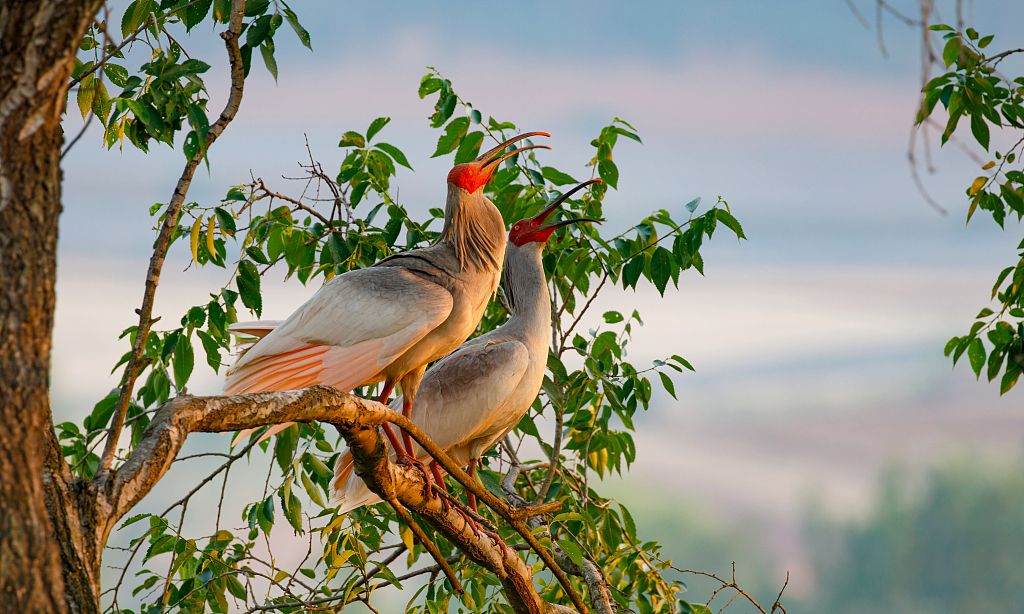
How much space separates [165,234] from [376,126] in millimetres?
1614

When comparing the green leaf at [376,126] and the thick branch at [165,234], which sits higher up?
the green leaf at [376,126]

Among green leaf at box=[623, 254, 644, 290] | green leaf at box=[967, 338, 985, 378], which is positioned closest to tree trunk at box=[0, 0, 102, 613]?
green leaf at box=[623, 254, 644, 290]

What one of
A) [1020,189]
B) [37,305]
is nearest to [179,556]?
[37,305]

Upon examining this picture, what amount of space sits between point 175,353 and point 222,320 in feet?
0.62

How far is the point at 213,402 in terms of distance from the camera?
1.19 metres

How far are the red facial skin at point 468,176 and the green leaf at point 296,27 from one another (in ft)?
2.50

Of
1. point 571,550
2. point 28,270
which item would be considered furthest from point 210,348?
point 28,270

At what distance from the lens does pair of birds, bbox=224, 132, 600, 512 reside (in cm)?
219

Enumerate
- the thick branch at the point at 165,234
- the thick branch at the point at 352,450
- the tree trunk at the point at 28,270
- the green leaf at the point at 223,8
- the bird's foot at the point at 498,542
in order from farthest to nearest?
the bird's foot at the point at 498,542 < the green leaf at the point at 223,8 < the thick branch at the point at 165,234 < the thick branch at the point at 352,450 < the tree trunk at the point at 28,270

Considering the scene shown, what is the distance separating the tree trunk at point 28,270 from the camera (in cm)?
83

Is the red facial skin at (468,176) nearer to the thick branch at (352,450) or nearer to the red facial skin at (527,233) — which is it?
the red facial skin at (527,233)

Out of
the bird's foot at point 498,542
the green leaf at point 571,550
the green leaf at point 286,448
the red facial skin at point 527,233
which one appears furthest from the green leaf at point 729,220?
the green leaf at point 286,448

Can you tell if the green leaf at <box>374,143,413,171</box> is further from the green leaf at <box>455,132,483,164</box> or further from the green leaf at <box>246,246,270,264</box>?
the green leaf at <box>246,246,270,264</box>

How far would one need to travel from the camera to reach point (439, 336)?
2.35 metres
